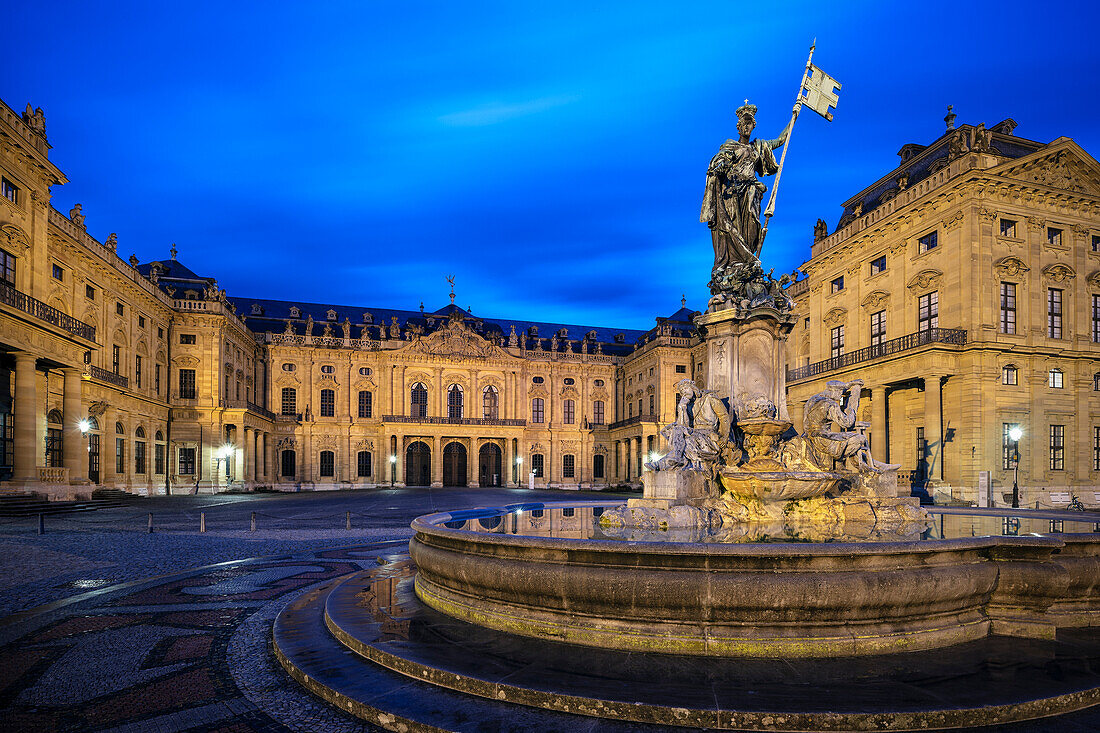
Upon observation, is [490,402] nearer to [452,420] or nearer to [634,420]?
[452,420]

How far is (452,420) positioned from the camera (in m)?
58.8

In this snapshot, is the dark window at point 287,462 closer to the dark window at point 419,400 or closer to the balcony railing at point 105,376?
the dark window at point 419,400

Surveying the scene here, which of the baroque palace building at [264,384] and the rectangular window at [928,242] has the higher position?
the rectangular window at [928,242]

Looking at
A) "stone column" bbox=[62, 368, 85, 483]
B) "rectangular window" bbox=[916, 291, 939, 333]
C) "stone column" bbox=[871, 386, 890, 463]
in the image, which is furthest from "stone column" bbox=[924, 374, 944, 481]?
"stone column" bbox=[62, 368, 85, 483]

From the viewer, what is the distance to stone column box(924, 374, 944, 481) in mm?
28891

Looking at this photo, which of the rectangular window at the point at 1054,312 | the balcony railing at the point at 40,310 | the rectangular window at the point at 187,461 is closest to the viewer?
the balcony railing at the point at 40,310

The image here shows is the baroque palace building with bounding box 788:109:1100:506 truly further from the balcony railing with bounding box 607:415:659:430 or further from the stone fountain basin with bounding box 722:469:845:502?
the stone fountain basin with bounding box 722:469:845:502

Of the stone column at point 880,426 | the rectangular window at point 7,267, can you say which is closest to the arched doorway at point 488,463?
the stone column at point 880,426

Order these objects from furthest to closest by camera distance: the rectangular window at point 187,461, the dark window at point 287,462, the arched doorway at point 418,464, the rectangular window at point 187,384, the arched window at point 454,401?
the arched window at point 454,401
the arched doorway at point 418,464
the dark window at point 287,462
the rectangular window at point 187,384
the rectangular window at point 187,461

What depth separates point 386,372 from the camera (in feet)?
198

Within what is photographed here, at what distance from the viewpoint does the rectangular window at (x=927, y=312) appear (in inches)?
1210

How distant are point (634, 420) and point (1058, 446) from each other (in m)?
33.3

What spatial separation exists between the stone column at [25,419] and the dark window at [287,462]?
3364cm

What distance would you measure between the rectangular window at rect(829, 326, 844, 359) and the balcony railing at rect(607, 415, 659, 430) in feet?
62.6
